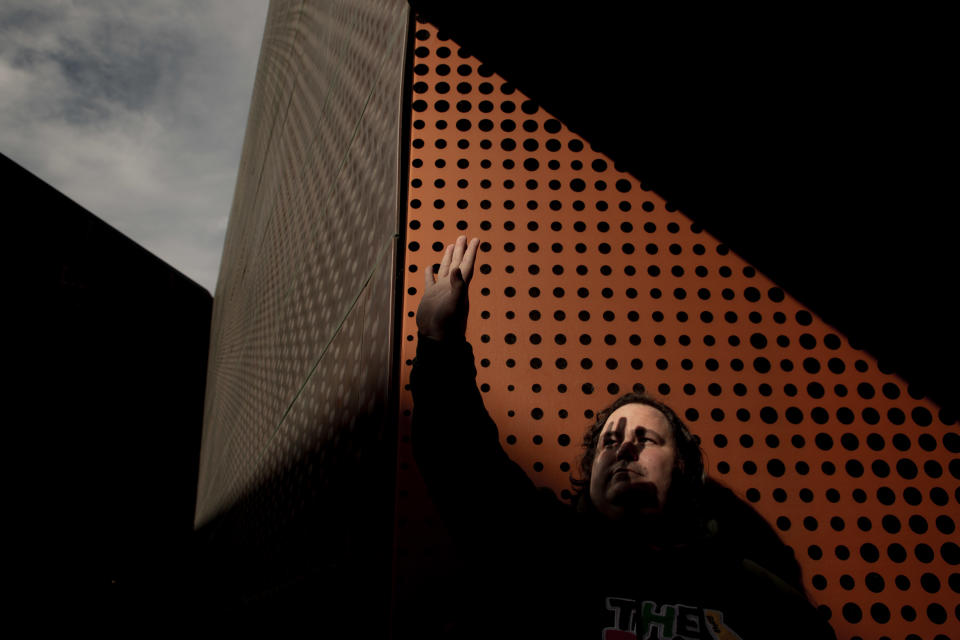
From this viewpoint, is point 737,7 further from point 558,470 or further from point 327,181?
point 327,181

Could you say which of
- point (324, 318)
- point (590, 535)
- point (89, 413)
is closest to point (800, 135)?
point (590, 535)

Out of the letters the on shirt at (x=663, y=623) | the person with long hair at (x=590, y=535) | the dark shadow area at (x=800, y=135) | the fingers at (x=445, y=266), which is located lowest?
the letters the on shirt at (x=663, y=623)

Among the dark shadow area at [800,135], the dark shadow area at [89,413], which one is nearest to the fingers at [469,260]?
the dark shadow area at [800,135]

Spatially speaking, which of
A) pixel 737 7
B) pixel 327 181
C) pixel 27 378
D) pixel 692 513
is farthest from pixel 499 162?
pixel 27 378

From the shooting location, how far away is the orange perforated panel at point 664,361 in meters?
1.94

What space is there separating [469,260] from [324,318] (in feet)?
6.92

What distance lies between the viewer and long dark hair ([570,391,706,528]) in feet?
5.16

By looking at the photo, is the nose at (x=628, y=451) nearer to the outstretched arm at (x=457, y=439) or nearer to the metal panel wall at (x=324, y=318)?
the outstretched arm at (x=457, y=439)

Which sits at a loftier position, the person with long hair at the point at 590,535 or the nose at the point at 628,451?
the nose at the point at 628,451

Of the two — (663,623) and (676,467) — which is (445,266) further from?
(663,623)

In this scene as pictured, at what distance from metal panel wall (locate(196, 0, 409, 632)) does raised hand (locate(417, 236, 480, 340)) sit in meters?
0.56

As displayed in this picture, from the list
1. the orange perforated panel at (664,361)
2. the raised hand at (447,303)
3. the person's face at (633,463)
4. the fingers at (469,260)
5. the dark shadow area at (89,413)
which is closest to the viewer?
the person's face at (633,463)

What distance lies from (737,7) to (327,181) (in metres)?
3.14

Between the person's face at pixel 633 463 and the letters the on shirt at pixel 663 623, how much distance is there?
25cm
